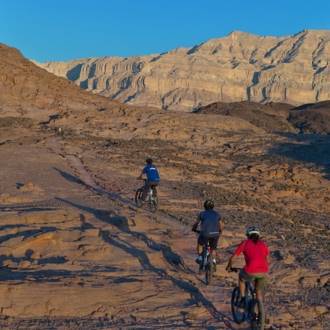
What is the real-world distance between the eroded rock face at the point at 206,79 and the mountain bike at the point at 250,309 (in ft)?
466

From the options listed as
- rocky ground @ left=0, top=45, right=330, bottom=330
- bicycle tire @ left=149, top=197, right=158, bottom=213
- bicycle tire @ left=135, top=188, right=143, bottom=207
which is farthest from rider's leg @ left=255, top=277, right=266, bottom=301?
bicycle tire @ left=135, top=188, right=143, bottom=207

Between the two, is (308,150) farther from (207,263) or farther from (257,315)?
(257,315)

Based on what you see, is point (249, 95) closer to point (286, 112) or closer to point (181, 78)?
point (181, 78)

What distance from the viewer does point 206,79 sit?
171750mm

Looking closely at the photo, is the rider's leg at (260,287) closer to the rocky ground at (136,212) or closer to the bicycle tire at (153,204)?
the rocky ground at (136,212)

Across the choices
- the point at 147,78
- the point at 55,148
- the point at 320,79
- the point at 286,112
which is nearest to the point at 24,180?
the point at 55,148

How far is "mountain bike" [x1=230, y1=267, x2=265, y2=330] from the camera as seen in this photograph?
6959 mm

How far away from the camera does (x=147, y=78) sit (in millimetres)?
166000

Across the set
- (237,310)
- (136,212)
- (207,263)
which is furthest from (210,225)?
(136,212)

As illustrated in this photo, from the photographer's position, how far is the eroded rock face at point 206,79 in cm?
16338

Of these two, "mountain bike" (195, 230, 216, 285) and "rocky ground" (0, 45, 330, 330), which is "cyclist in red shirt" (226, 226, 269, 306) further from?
"mountain bike" (195, 230, 216, 285)

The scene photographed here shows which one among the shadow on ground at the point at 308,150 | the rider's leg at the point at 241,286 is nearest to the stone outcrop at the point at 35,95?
the shadow on ground at the point at 308,150

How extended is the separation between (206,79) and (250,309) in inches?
6551

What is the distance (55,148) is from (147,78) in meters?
139
